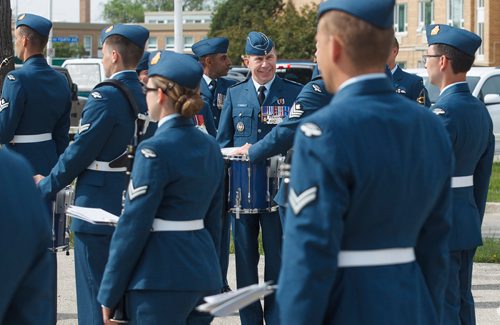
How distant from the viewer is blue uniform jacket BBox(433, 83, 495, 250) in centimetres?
667

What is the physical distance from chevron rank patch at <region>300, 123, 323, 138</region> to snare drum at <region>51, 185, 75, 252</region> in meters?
3.57

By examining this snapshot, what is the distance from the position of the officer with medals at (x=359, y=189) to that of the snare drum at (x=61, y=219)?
11.4 feet

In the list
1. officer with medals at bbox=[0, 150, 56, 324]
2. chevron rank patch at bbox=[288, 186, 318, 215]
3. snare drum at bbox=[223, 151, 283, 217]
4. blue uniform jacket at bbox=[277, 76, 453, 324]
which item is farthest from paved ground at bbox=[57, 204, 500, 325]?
officer with medals at bbox=[0, 150, 56, 324]

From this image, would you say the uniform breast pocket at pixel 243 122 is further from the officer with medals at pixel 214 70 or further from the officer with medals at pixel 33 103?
the officer with medals at pixel 33 103

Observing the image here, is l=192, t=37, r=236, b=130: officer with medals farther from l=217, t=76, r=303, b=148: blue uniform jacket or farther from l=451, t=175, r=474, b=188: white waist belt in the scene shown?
l=451, t=175, r=474, b=188: white waist belt

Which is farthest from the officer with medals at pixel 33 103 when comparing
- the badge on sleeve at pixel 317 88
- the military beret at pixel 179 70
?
the military beret at pixel 179 70

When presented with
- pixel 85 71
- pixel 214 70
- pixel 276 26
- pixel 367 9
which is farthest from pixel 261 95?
pixel 276 26

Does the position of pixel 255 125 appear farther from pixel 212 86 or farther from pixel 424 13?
pixel 424 13

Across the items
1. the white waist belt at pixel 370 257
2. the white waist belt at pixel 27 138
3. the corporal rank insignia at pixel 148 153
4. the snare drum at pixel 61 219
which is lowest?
the snare drum at pixel 61 219

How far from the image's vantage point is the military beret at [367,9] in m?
3.77

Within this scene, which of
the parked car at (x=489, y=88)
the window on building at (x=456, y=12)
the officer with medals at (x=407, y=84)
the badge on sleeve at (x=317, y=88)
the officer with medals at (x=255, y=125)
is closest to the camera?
the badge on sleeve at (x=317, y=88)

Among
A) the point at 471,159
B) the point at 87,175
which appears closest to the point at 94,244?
the point at 87,175

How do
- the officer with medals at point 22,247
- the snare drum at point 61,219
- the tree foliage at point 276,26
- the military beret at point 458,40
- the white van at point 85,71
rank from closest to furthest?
the officer with medals at point 22,247, the military beret at point 458,40, the snare drum at point 61,219, the white van at point 85,71, the tree foliage at point 276,26

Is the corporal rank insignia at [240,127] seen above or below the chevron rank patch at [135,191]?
above
